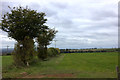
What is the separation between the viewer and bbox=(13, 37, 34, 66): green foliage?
15.4 metres

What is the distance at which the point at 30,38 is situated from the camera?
16.8 m

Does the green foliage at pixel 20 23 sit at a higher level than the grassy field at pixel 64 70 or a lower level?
higher

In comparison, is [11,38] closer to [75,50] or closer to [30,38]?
[30,38]

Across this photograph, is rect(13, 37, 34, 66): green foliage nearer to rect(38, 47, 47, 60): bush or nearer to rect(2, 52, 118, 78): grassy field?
rect(2, 52, 118, 78): grassy field

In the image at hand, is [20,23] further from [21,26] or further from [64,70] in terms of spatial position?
[64,70]

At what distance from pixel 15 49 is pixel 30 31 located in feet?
8.45

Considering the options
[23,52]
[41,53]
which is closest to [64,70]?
[23,52]

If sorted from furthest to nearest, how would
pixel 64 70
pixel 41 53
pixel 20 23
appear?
pixel 41 53 < pixel 20 23 < pixel 64 70

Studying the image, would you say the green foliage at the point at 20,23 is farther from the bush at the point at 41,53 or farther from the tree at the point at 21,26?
the bush at the point at 41,53

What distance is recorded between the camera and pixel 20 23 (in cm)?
1509

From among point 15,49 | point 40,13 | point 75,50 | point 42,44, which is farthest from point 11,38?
point 75,50

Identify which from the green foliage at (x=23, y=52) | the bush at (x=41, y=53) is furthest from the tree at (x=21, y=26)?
the bush at (x=41, y=53)

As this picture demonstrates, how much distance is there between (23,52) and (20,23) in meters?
3.13

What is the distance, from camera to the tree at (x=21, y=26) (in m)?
15.4
